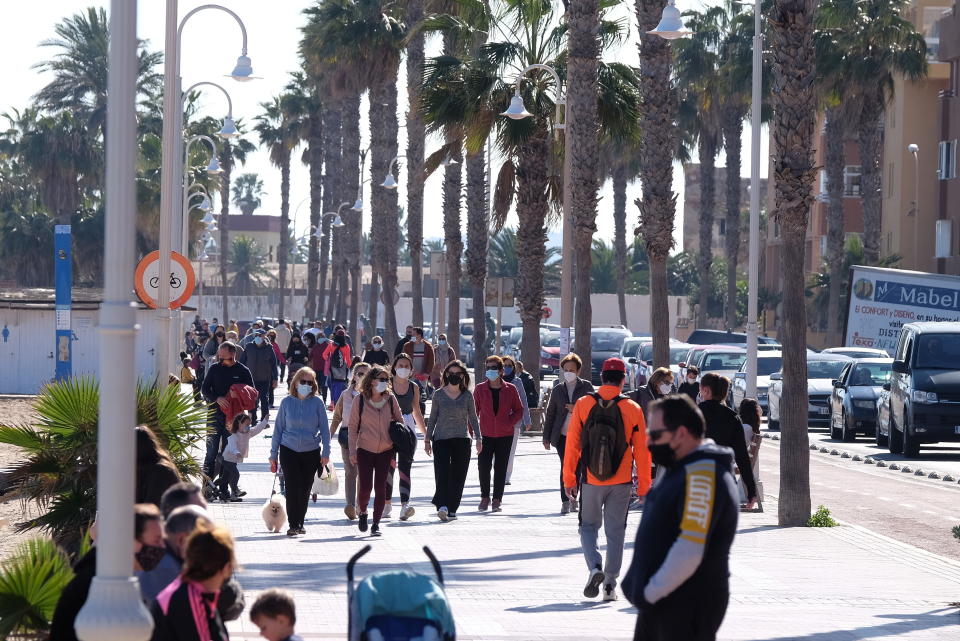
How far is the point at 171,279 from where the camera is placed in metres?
20.5

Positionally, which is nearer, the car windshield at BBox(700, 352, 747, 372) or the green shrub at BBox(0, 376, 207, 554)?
the green shrub at BBox(0, 376, 207, 554)

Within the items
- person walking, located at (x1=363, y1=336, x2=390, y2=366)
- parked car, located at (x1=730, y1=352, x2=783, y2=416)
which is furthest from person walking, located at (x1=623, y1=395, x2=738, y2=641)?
parked car, located at (x1=730, y1=352, x2=783, y2=416)

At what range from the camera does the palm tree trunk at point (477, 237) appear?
39.0m

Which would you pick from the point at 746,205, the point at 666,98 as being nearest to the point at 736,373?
the point at 666,98

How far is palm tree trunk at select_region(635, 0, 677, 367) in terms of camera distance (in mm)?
23703

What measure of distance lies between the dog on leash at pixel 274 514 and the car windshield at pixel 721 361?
24544 mm

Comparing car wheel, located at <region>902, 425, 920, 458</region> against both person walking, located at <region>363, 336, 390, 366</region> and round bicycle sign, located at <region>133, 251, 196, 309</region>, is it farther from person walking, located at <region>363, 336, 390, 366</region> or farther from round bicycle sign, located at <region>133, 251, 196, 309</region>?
round bicycle sign, located at <region>133, 251, 196, 309</region>

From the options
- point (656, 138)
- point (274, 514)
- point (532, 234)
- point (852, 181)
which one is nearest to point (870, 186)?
point (852, 181)

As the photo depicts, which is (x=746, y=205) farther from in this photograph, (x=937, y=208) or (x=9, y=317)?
(x=9, y=317)

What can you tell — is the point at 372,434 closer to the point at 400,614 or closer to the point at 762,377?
the point at 400,614

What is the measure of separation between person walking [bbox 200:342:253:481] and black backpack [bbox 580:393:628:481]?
7.66 metres

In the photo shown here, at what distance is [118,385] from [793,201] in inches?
455

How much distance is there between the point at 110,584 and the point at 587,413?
231 inches

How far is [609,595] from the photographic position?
11.4 metres
